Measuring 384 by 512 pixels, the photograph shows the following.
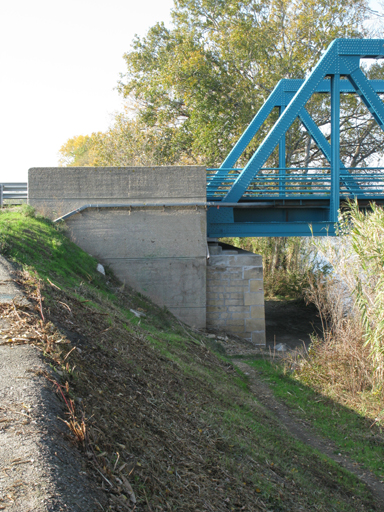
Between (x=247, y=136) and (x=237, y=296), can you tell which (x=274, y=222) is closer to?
(x=237, y=296)

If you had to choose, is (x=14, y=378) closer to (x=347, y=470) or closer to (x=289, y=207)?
(x=347, y=470)

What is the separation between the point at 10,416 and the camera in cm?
279

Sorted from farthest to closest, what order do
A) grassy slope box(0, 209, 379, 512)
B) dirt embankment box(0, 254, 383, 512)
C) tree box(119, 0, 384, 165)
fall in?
1. tree box(119, 0, 384, 165)
2. grassy slope box(0, 209, 379, 512)
3. dirt embankment box(0, 254, 383, 512)

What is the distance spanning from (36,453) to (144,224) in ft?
34.0

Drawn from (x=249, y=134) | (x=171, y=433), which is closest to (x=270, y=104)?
(x=249, y=134)

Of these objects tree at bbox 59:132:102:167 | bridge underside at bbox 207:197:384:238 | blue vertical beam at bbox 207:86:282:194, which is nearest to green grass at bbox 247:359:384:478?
bridge underside at bbox 207:197:384:238

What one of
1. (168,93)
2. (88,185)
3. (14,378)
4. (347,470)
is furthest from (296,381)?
(168,93)

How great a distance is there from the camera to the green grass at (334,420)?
19.9ft

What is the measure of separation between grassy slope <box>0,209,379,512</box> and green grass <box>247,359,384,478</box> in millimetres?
900

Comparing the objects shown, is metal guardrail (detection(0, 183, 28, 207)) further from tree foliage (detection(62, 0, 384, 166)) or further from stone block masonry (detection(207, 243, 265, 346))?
tree foliage (detection(62, 0, 384, 166))

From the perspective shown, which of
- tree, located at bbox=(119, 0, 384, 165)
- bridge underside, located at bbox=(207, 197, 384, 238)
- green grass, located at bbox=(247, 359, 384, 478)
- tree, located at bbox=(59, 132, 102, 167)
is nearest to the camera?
green grass, located at bbox=(247, 359, 384, 478)

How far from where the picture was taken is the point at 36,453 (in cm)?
248

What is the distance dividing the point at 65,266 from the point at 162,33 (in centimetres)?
1961

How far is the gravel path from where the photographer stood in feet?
7.26
